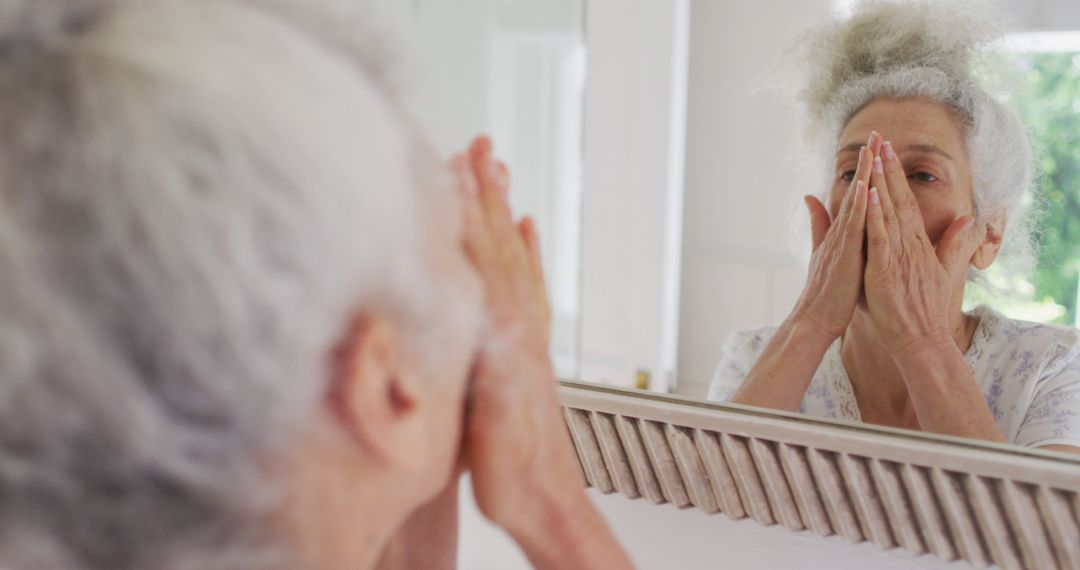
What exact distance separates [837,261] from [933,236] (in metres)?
0.05

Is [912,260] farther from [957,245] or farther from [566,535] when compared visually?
[566,535]

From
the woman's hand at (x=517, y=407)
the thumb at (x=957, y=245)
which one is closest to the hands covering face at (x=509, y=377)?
the woman's hand at (x=517, y=407)

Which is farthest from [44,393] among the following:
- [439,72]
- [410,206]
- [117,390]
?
[439,72]

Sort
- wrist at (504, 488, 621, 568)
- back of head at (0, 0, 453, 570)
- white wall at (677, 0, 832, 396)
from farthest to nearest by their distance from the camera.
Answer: white wall at (677, 0, 832, 396) < wrist at (504, 488, 621, 568) < back of head at (0, 0, 453, 570)

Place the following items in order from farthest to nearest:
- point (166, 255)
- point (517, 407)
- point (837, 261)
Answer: point (837, 261), point (517, 407), point (166, 255)

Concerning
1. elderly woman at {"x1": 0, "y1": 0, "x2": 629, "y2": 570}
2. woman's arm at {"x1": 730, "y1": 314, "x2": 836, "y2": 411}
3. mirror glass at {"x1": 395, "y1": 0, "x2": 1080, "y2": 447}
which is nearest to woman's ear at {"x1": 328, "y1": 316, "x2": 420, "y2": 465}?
elderly woman at {"x1": 0, "y1": 0, "x2": 629, "y2": 570}

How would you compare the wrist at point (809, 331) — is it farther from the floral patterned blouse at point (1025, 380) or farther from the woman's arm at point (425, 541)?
the woman's arm at point (425, 541)

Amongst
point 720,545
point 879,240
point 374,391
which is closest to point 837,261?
point 879,240

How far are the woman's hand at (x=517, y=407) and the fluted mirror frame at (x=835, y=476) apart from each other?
10cm

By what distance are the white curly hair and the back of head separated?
0.28m

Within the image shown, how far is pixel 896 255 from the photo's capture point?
0.45 m

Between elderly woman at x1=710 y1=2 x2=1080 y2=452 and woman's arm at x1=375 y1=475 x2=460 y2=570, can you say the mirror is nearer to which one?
elderly woman at x1=710 y1=2 x2=1080 y2=452

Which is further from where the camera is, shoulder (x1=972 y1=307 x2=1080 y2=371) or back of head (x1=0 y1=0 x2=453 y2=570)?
shoulder (x1=972 y1=307 x2=1080 y2=371)

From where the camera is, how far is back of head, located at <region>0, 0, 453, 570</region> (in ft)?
0.84
